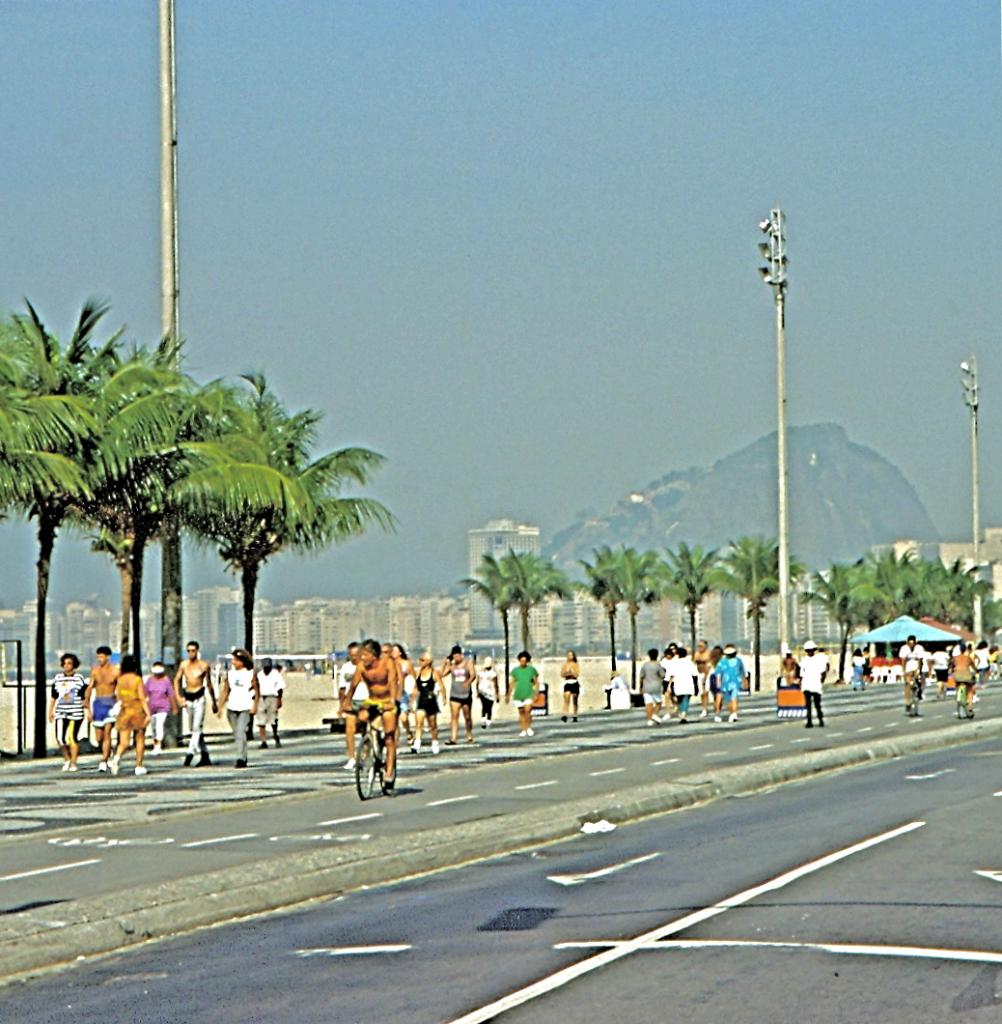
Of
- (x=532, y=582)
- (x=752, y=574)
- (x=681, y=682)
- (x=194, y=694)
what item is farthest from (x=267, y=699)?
(x=532, y=582)

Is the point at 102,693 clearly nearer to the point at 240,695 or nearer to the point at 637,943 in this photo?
the point at 240,695

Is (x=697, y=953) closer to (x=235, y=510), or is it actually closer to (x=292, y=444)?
(x=235, y=510)

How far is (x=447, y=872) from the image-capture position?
15.7m

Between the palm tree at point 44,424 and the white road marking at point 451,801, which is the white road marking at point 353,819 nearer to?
the white road marking at point 451,801

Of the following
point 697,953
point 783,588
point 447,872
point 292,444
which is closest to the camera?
point 697,953

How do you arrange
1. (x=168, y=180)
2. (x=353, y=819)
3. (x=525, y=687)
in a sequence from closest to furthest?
(x=353, y=819) → (x=168, y=180) → (x=525, y=687)

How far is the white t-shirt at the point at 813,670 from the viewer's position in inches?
1533

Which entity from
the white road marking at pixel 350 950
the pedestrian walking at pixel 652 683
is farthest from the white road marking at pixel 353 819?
the pedestrian walking at pixel 652 683

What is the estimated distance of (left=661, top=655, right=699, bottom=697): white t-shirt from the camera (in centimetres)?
4259

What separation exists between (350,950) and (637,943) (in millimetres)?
1681

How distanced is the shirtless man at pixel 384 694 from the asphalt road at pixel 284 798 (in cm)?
59

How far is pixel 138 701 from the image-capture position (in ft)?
87.8

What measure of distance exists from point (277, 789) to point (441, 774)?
10.9ft

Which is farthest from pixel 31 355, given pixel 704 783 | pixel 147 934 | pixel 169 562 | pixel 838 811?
pixel 147 934
